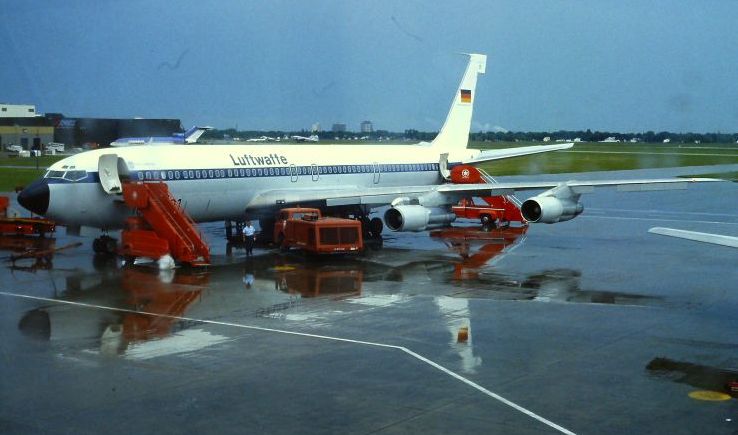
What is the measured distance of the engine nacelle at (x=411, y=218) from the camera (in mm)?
34500

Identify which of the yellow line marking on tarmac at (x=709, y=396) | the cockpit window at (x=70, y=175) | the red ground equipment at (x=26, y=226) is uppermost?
the cockpit window at (x=70, y=175)

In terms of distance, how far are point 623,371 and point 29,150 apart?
261 ft

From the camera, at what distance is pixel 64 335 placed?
65.2 ft

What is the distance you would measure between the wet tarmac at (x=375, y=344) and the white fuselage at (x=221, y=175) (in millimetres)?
2024

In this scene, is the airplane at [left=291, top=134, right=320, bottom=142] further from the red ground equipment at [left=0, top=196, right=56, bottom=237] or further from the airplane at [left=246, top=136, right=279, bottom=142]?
the red ground equipment at [left=0, top=196, right=56, bottom=237]

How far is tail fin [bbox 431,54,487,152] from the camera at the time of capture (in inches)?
1891

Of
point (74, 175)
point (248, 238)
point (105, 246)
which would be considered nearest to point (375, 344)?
point (248, 238)

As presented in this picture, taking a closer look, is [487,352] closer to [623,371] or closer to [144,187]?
[623,371]

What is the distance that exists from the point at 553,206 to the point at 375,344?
17658 millimetres

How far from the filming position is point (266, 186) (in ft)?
120

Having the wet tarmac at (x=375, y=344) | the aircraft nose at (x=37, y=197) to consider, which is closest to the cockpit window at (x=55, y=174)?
the aircraft nose at (x=37, y=197)

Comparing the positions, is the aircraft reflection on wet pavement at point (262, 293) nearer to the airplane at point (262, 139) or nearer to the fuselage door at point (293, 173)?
the fuselage door at point (293, 173)

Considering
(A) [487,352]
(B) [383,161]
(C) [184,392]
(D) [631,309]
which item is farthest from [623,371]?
(B) [383,161]

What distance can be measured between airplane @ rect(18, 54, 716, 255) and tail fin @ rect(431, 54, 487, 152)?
15.2 ft
